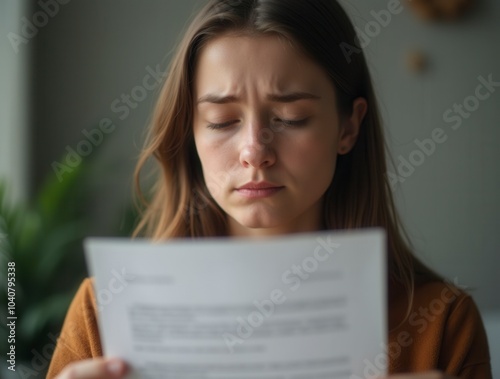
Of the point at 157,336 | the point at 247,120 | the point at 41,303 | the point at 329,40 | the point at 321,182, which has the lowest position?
the point at 41,303

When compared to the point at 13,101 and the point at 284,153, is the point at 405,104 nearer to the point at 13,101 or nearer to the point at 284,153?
the point at 13,101

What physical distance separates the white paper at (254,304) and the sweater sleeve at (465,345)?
0.40 metres

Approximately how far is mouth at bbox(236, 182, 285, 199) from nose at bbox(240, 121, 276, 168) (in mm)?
32

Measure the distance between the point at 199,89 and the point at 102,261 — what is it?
444 mm

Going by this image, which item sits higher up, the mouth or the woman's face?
the woman's face

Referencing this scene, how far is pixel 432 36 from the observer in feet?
9.05

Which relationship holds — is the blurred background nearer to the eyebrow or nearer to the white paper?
the eyebrow

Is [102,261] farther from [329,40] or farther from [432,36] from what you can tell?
[432,36]

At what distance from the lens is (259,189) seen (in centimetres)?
95

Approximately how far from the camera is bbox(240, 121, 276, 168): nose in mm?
911

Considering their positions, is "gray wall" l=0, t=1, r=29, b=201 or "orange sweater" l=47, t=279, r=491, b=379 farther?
"gray wall" l=0, t=1, r=29, b=201

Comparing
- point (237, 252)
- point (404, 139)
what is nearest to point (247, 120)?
point (237, 252)

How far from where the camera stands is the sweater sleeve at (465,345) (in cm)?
101

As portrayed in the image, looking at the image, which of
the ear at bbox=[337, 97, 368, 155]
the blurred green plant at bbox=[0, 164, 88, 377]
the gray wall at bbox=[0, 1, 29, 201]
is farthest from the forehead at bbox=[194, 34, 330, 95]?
the gray wall at bbox=[0, 1, 29, 201]
